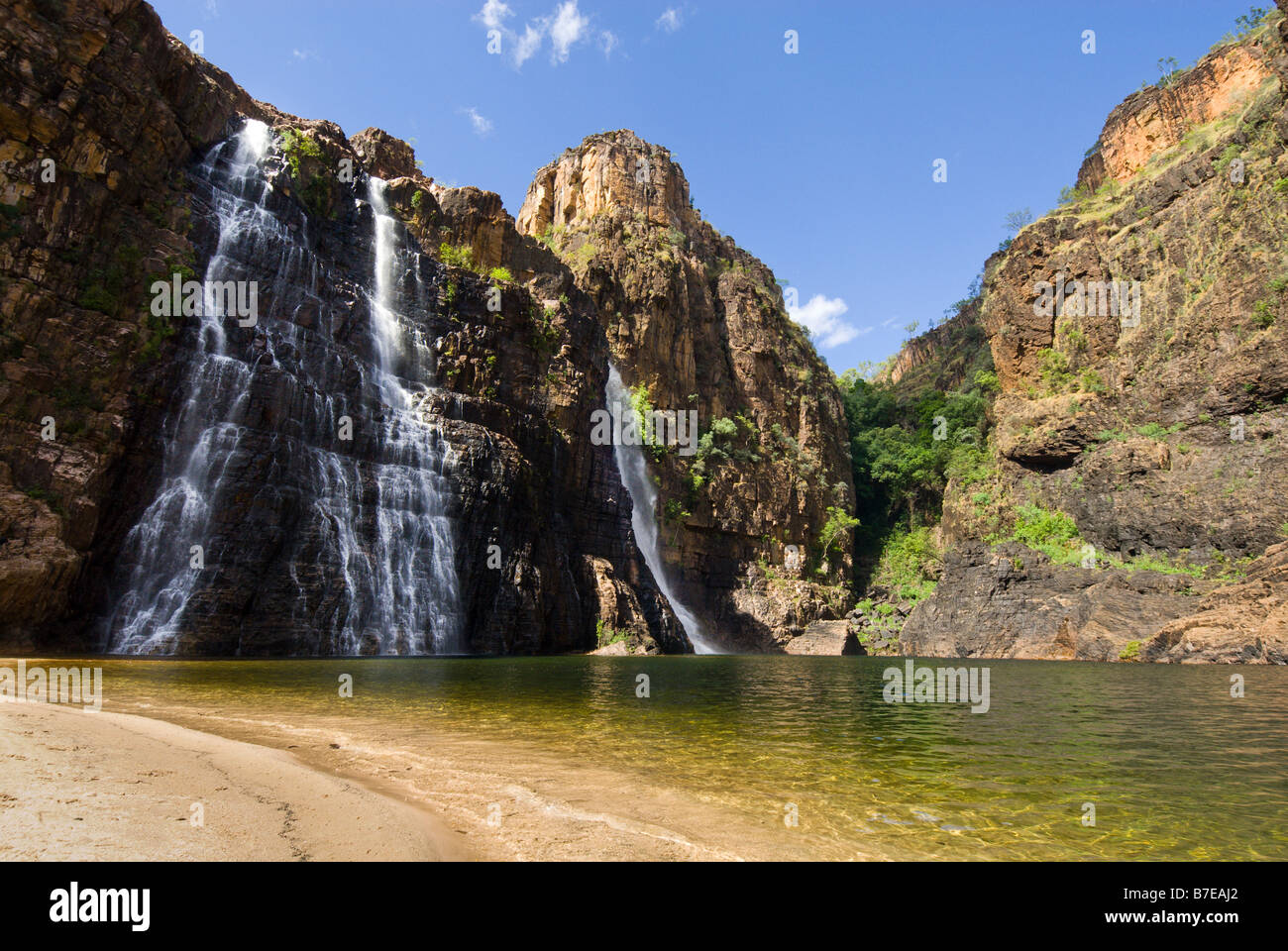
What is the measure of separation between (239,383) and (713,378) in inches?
1435

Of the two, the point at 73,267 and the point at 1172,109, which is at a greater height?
the point at 1172,109

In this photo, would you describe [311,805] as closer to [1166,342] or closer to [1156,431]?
[1156,431]

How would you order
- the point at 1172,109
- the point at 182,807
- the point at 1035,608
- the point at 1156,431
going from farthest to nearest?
the point at 1172,109
the point at 1156,431
the point at 1035,608
the point at 182,807

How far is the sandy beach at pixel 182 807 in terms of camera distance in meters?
3.94

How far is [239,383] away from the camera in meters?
25.8

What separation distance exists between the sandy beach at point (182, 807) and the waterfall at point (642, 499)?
38.3 metres

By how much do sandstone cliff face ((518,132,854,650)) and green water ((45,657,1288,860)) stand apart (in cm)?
3052

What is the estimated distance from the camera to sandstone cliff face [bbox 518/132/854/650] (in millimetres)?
48500

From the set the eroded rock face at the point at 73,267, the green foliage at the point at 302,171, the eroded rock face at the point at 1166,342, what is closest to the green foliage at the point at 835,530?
the eroded rock face at the point at 1166,342

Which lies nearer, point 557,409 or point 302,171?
point 302,171

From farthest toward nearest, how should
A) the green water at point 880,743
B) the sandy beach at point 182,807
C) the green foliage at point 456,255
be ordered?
1. the green foliage at point 456,255
2. the green water at point 880,743
3. the sandy beach at point 182,807

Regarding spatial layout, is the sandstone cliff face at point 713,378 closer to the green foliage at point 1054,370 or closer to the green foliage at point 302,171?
the green foliage at point 1054,370

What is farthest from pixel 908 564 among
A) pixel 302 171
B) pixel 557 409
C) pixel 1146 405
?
pixel 302 171

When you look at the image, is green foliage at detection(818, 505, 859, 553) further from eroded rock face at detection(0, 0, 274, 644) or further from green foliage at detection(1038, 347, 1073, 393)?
eroded rock face at detection(0, 0, 274, 644)
